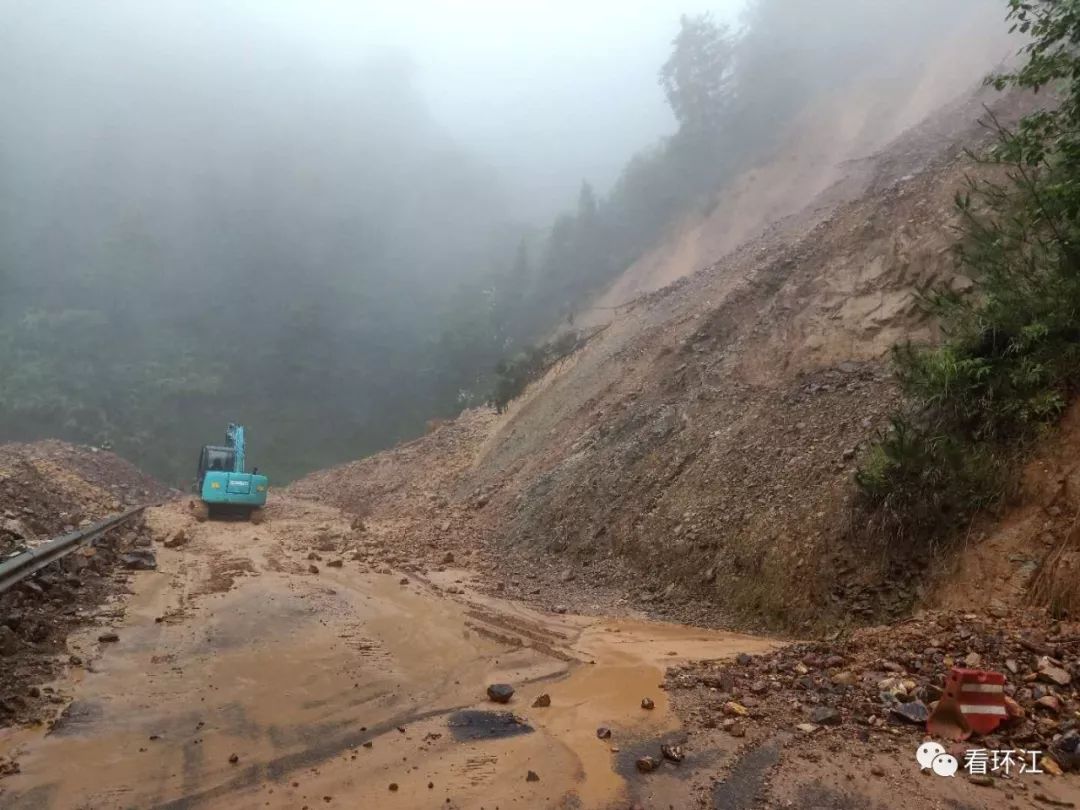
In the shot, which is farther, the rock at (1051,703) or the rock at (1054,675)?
the rock at (1054,675)

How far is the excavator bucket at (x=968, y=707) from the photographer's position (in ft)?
12.6

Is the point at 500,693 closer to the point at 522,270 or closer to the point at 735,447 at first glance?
the point at 735,447

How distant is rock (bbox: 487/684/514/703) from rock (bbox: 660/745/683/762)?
1.42 m

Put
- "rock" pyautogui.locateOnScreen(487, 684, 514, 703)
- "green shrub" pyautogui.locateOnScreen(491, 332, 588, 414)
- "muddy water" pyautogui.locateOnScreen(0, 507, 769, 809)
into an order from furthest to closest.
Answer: "green shrub" pyautogui.locateOnScreen(491, 332, 588, 414), "rock" pyautogui.locateOnScreen(487, 684, 514, 703), "muddy water" pyautogui.locateOnScreen(0, 507, 769, 809)

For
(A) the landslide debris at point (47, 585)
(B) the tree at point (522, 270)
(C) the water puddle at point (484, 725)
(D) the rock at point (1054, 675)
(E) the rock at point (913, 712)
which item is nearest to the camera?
(E) the rock at point (913, 712)

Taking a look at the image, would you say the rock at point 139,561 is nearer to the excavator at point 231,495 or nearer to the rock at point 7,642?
the rock at point 7,642

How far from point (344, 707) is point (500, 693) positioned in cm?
111

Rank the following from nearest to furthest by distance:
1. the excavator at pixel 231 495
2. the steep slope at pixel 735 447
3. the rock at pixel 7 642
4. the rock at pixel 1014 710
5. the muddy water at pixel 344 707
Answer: the muddy water at pixel 344 707 → the rock at pixel 1014 710 → the rock at pixel 7 642 → the steep slope at pixel 735 447 → the excavator at pixel 231 495

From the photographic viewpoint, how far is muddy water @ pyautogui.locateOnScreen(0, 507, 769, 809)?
3.73 metres

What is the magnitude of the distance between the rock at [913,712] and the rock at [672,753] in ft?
4.31

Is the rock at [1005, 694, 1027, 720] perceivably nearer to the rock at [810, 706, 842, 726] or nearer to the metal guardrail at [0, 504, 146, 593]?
the rock at [810, 706, 842, 726]

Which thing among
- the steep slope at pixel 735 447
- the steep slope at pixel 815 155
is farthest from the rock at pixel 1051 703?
the steep slope at pixel 815 155

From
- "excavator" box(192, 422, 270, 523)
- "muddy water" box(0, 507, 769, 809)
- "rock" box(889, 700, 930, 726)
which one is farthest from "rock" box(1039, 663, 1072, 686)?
"excavator" box(192, 422, 270, 523)

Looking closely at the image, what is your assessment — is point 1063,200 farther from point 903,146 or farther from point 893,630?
point 903,146
